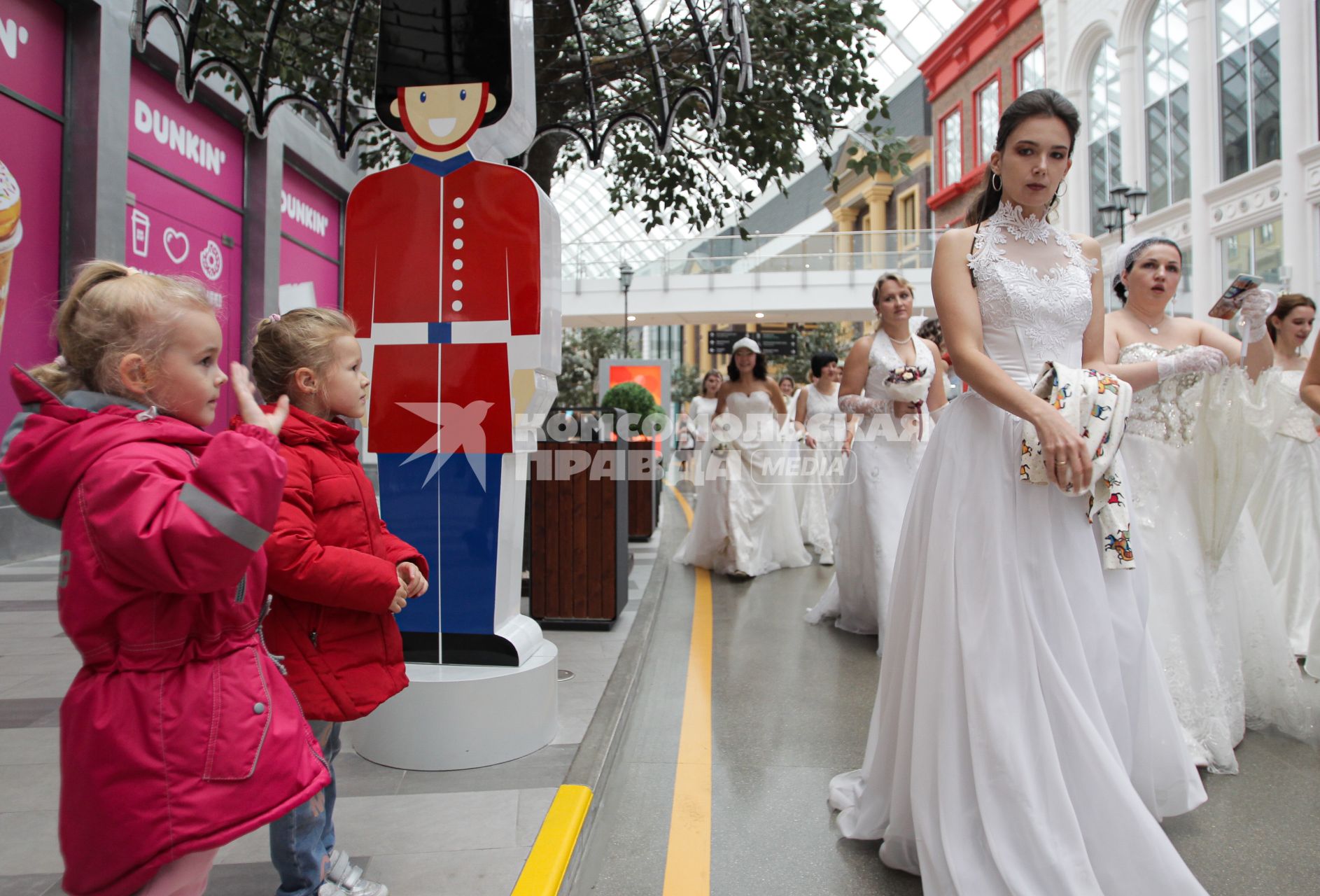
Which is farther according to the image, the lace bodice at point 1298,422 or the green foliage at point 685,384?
the green foliage at point 685,384

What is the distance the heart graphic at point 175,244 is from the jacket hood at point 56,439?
9.90 meters

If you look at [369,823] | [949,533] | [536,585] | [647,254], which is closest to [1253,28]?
[647,254]

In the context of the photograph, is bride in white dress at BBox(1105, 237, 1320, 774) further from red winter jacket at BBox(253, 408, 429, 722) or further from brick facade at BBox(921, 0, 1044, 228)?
brick facade at BBox(921, 0, 1044, 228)

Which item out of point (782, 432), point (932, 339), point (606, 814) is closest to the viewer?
point (606, 814)

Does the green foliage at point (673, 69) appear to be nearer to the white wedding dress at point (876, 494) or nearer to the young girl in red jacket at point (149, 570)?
the white wedding dress at point (876, 494)

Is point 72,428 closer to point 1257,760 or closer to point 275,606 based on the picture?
point 275,606

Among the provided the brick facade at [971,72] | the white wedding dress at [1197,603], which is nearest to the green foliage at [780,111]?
the white wedding dress at [1197,603]

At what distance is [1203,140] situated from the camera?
17.7 metres

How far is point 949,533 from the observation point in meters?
2.71

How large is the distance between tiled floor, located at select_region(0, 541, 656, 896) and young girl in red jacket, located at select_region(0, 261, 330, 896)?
38.0 inches

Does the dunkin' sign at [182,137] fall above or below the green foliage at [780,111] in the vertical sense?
above

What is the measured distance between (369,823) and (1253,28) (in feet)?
63.1

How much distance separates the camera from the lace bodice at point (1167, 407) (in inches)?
159

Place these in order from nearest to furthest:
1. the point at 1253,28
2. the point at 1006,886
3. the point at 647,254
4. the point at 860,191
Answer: the point at 1006,886, the point at 1253,28, the point at 647,254, the point at 860,191
